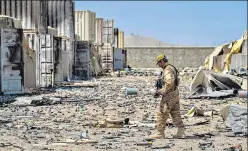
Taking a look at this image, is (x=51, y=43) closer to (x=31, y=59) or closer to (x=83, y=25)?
(x=31, y=59)

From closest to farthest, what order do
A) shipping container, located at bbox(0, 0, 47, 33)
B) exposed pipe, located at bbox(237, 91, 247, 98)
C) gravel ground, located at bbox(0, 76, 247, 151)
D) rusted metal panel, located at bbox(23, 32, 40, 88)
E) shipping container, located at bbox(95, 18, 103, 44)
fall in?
gravel ground, located at bbox(0, 76, 247, 151) < exposed pipe, located at bbox(237, 91, 247, 98) < rusted metal panel, located at bbox(23, 32, 40, 88) < shipping container, located at bbox(0, 0, 47, 33) < shipping container, located at bbox(95, 18, 103, 44)

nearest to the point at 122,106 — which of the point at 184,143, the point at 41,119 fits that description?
the point at 41,119

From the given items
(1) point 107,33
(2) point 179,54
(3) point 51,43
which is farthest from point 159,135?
(2) point 179,54

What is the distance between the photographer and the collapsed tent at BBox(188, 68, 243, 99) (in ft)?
59.4

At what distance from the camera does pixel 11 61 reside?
61.1ft

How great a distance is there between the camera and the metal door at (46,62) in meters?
23.3

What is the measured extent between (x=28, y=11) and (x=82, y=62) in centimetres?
903

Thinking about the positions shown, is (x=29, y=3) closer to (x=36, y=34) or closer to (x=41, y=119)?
(x=36, y=34)

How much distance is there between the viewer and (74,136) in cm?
963

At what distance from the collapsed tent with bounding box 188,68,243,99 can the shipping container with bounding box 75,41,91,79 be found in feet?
52.5

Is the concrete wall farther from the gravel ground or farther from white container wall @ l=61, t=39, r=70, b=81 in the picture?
the gravel ground

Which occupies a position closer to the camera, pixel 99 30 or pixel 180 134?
pixel 180 134

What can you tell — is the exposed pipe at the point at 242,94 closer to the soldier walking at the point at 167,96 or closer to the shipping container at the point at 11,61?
the shipping container at the point at 11,61

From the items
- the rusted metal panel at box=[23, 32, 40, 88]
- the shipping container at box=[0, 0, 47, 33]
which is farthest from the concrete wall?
the rusted metal panel at box=[23, 32, 40, 88]
